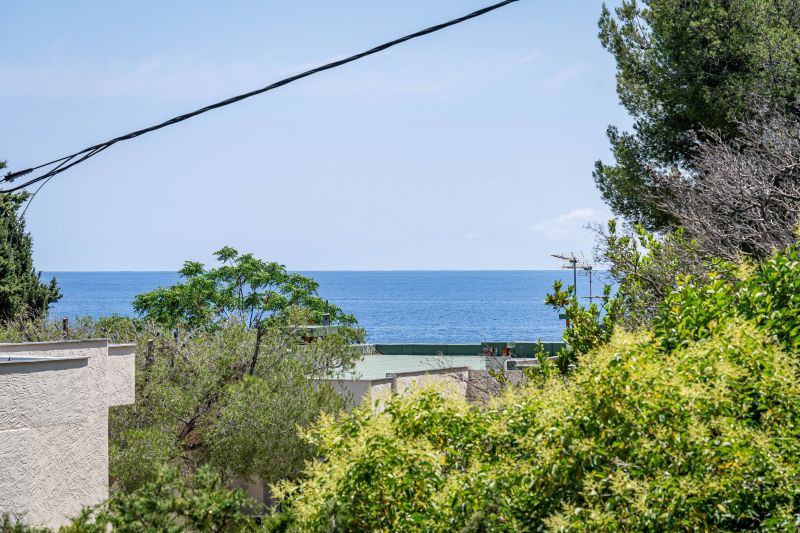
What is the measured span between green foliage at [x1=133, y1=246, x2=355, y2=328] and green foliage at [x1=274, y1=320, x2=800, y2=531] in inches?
2057

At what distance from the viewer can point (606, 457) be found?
6133mm

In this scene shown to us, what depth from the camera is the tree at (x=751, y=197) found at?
43.2 ft

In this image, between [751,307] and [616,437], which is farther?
[751,307]

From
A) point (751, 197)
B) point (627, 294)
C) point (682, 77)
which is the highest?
point (682, 77)

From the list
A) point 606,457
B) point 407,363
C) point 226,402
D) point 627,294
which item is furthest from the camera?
point 407,363

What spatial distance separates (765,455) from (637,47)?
1855 centimetres

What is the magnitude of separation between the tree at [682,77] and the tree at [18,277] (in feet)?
76.0

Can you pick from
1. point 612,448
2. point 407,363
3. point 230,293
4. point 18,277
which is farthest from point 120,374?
point 230,293

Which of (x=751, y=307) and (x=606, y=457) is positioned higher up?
(x=751, y=307)

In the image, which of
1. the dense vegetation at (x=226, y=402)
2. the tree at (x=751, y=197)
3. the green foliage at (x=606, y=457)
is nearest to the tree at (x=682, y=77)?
the tree at (x=751, y=197)

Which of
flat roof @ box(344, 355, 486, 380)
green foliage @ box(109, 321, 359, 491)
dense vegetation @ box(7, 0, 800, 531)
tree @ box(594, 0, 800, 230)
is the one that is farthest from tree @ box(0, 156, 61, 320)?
dense vegetation @ box(7, 0, 800, 531)

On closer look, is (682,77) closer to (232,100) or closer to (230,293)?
(232,100)

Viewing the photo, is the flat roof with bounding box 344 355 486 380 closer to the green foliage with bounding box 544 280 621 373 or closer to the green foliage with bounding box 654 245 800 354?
the green foliage with bounding box 544 280 621 373

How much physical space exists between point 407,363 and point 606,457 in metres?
31.1
